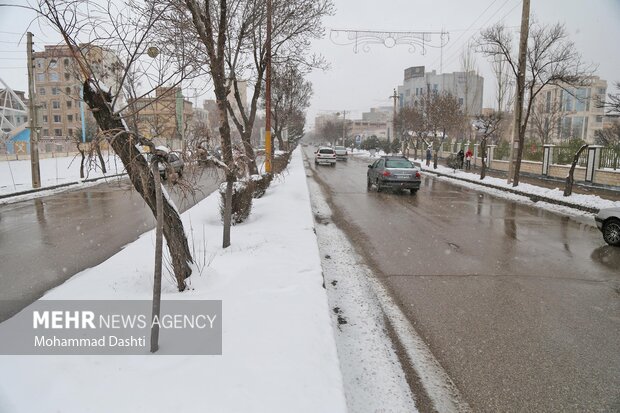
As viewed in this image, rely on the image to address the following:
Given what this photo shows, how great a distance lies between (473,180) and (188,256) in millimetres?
20876

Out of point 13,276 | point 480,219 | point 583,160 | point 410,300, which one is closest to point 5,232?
point 13,276

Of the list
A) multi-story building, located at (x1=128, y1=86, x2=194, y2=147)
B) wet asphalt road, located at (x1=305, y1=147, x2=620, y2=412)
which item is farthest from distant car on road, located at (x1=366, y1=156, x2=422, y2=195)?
multi-story building, located at (x1=128, y1=86, x2=194, y2=147)

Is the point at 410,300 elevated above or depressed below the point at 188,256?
below

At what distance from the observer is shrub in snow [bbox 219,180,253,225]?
9.18 meters

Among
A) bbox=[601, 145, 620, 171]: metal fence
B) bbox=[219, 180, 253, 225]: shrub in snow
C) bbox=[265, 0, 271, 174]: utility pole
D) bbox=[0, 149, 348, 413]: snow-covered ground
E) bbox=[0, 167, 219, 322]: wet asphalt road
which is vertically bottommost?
bbox=[0, 167, 219, 322]: wet asphalt road

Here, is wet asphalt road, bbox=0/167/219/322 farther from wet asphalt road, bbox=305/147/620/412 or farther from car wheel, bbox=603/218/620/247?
car wheel, bbox=603/218/620/247

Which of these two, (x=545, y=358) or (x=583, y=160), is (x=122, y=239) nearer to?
(x=545, y=358)

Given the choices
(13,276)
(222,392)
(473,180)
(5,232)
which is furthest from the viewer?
(473,180)

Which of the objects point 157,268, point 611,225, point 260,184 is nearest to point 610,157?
point 611,225

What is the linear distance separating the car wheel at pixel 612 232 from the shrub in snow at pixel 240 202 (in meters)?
7.93

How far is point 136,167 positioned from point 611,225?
958 cm

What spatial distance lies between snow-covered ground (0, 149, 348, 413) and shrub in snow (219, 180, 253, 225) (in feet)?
10.5

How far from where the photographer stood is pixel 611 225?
9070 millimetres

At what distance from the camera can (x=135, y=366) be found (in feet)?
11.1
